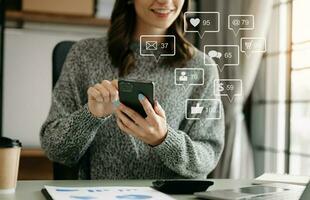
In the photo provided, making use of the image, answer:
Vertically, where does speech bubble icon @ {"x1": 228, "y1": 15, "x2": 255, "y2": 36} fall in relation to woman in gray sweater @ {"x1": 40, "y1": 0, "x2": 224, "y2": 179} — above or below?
above

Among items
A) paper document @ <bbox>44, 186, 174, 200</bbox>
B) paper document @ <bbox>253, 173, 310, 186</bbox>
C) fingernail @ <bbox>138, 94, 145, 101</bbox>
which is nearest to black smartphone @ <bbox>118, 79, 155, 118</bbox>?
fingernail @ <bbox>138, 94, 145, 101</bbox>

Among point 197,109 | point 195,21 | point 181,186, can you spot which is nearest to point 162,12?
point 195,21

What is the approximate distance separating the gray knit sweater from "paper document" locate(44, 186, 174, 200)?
123mm

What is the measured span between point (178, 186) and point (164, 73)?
22 cm

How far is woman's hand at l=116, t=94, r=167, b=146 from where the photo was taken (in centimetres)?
67

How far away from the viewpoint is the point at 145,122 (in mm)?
688

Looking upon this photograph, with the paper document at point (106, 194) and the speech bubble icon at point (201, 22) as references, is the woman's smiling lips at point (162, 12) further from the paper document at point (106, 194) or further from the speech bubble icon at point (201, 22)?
the paper document at point (106, 194)

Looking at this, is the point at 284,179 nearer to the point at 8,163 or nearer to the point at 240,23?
the point at 240,23

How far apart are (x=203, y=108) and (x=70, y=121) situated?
208 millimetres

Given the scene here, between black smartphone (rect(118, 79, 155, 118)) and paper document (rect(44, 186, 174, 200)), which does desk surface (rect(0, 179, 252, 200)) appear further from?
black smartphone (rect(118, 79, 155, 118))

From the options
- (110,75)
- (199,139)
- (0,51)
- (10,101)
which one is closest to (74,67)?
(110,75)

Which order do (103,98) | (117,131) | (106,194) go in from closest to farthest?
1. (106,194)
2. (103,98)
3. (117,131)

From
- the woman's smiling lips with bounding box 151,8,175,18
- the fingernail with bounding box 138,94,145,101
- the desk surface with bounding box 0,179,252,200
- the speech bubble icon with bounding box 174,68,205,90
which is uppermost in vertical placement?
the woman's smiling lips with bounding box 151,8,175,18

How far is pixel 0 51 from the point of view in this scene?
1514 mm
